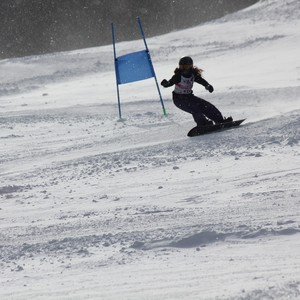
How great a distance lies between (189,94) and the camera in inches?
305

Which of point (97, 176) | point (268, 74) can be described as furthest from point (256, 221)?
point (268, 74)

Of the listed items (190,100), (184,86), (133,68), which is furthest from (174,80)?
(133,68)

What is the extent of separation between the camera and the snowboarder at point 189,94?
759 centimetres

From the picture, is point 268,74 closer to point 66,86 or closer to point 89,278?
point 66,86

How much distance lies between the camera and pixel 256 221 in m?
3.79

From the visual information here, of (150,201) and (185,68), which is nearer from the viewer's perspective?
(150,201)

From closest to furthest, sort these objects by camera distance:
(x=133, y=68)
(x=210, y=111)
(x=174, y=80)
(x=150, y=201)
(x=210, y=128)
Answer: (x=150, y=201) → (x=210, y=128) → (x=210, y=111) → (x=174, y=80) → (x=133, y=68)

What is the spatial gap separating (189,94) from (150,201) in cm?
343

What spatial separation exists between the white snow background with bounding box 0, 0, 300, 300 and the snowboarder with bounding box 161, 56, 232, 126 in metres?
0.33

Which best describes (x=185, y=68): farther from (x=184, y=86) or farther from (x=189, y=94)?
(x=189, y=94)

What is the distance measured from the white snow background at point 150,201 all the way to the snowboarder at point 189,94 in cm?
33

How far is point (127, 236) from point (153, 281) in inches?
28.2

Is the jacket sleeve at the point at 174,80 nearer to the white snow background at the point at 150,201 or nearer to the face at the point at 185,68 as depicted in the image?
the face at the point at 185,68

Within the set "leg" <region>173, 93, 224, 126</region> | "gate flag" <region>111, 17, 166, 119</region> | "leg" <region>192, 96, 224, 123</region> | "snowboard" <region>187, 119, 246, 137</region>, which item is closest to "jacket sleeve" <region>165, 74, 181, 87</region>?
"leg" <region>173, 93, 224, 126</region>
